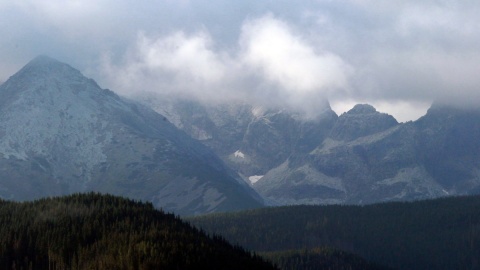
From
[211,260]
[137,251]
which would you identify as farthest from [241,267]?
[137,251]

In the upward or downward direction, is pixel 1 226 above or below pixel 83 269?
above

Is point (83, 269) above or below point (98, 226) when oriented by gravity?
below

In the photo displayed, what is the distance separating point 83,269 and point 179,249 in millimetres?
20777

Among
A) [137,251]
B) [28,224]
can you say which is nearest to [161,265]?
[137,251]

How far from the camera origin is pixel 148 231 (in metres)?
192

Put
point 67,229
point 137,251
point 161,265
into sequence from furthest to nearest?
point 67,229 → point 137,251 → point 161,265

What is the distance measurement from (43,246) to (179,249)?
2791 centimetres

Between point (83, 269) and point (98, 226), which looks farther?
point (98, 226)

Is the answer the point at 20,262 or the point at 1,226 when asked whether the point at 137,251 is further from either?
the point at 1,226

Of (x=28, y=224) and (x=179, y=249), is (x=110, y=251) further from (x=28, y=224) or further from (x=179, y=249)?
(x=28, y=224)

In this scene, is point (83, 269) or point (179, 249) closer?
point (83, 269)

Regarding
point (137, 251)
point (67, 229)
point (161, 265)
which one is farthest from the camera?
point (67, 229)

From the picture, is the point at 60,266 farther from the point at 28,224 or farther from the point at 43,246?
the point at 28,224

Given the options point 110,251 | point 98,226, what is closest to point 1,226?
point 98,226
